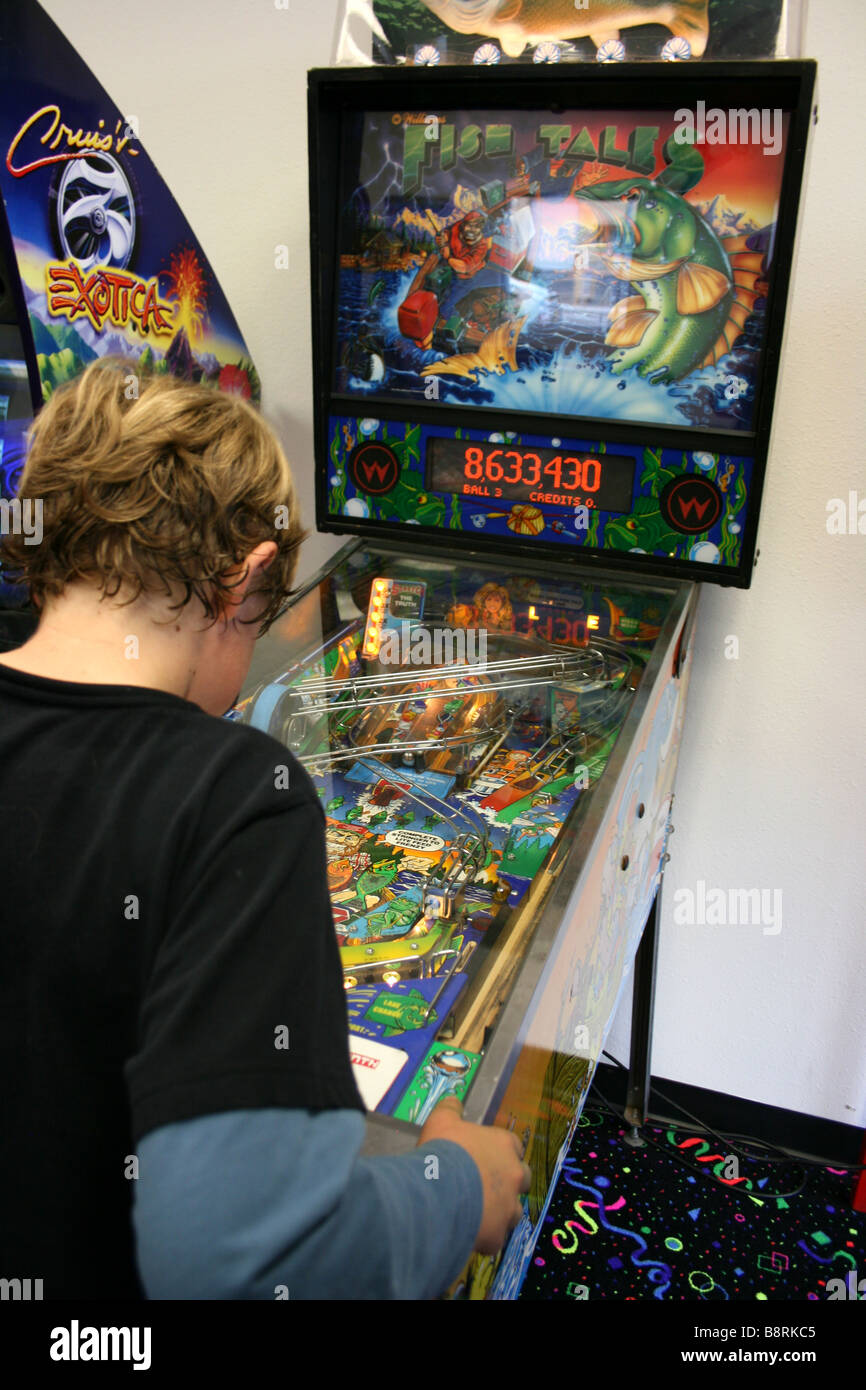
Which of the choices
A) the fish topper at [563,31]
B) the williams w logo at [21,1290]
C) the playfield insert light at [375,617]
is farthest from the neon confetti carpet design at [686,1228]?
the fish topper at [563,31]

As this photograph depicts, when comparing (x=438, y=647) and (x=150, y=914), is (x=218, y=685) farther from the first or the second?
(x=438, y=647)

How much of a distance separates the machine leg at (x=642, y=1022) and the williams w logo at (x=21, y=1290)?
1.64 metres

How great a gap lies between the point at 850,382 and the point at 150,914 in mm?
1664

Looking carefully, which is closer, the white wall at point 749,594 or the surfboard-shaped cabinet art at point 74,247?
the surfboard-shaped cabinet art at point 74,247

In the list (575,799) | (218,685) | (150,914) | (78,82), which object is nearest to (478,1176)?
(150,914)

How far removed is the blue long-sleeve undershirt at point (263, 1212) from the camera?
57 cm

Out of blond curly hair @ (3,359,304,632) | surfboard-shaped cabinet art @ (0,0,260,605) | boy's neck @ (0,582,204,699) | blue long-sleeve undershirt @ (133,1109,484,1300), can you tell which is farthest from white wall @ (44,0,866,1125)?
blue long-sleeve undershirt @ (133,1109,484,1300)

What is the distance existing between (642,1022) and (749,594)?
3.33 feet

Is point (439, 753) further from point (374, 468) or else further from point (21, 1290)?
point (21, 1290)

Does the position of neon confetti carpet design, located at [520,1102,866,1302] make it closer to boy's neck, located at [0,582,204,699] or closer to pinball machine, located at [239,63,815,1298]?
pinball machine, located at [239,63,815,1298]

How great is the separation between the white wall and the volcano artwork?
0.40 m

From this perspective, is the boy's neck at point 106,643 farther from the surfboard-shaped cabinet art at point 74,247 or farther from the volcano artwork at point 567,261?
the surfboard-shaped cabinet art at point 74,247

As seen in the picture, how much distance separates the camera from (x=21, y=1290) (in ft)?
2.37

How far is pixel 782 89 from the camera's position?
4.26ft
